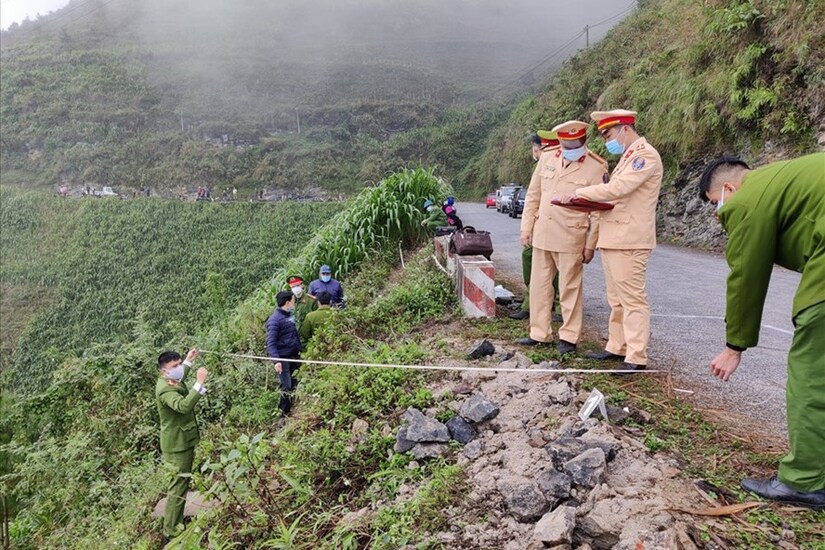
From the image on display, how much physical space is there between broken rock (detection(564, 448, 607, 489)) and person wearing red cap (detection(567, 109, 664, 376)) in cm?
137

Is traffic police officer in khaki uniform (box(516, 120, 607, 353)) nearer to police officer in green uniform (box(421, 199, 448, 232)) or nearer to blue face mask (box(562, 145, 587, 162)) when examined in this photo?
blue face mask (box(562, 145, 587, 162))

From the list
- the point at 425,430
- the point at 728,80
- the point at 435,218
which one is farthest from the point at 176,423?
the point at 728,80

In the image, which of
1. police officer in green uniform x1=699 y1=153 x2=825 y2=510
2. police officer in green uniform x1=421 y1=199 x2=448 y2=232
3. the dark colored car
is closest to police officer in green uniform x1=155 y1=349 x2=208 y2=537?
police officer in green uniform x1=699 y1=153 x2=825 y2=510

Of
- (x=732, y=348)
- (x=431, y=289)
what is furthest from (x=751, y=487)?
(x=431, y=289)

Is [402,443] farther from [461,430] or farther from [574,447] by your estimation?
[574,447]

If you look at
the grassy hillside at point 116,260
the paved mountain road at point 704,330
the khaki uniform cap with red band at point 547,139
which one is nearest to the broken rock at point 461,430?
the paved mountain road at point 704,330

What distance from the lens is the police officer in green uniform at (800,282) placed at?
2037 mm

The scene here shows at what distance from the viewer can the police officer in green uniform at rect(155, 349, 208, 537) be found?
4.20 m

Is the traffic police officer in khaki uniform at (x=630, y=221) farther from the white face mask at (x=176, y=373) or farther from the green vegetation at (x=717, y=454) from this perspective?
the white face mask at (x=176, y=373)

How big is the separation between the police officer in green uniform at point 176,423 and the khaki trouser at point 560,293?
2.76 m

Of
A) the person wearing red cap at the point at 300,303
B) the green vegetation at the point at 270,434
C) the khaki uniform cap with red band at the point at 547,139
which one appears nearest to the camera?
the green vegetation at the point at 270,434

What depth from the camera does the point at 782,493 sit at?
2.19 meters

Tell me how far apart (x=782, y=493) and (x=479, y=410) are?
4.71ft

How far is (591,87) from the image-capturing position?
67.8 ft
